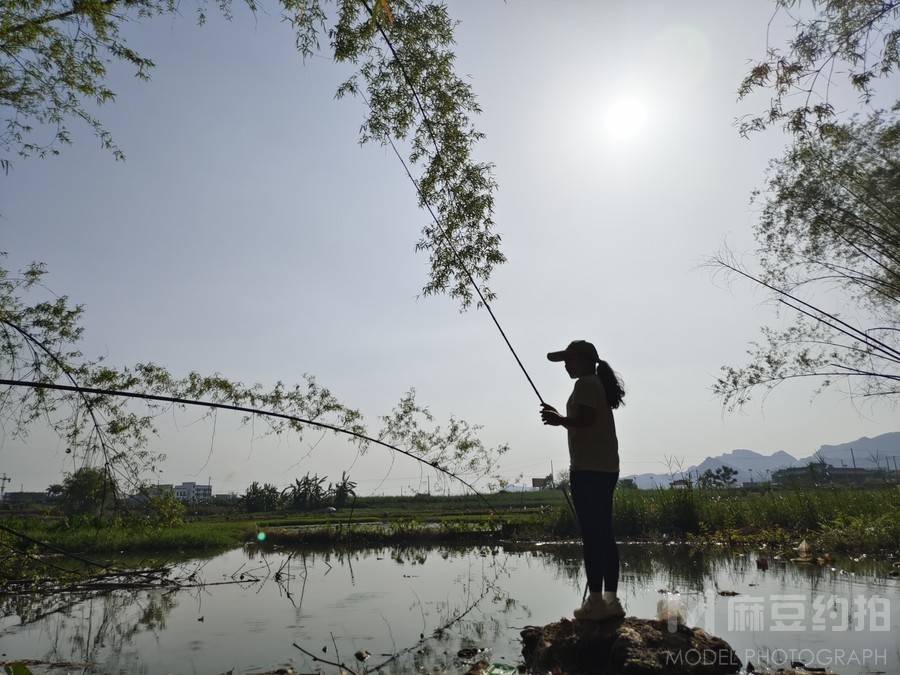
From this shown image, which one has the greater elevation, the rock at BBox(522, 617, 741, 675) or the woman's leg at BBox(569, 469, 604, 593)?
the woman's leg at BBox(569, 469, 604, 593)

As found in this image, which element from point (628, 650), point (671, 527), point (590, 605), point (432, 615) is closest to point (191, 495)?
point (432, 615)

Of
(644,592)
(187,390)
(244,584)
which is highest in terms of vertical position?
(187,390)

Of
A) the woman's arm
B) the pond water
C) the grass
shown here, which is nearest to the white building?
the grass

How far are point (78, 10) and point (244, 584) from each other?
7415 millimetres

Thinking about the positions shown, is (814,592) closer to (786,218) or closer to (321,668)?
(321,668)

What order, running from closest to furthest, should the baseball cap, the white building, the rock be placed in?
the rock
the baseball cap
the white building

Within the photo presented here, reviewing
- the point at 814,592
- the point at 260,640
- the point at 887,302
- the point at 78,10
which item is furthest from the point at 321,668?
the point at 887,302

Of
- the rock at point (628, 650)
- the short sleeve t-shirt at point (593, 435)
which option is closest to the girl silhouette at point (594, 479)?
the short sleeve t-shirt at point (593, 435)

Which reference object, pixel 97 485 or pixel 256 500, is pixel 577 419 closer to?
pixel 97 485

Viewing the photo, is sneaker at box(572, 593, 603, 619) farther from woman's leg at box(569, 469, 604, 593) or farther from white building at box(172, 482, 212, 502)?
white building at box(172, 482, 212, 502)

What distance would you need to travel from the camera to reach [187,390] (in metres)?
5.01

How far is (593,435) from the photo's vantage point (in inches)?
155

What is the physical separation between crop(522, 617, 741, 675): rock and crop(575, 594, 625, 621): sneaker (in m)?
0.03

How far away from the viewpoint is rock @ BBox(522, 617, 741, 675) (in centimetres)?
317
